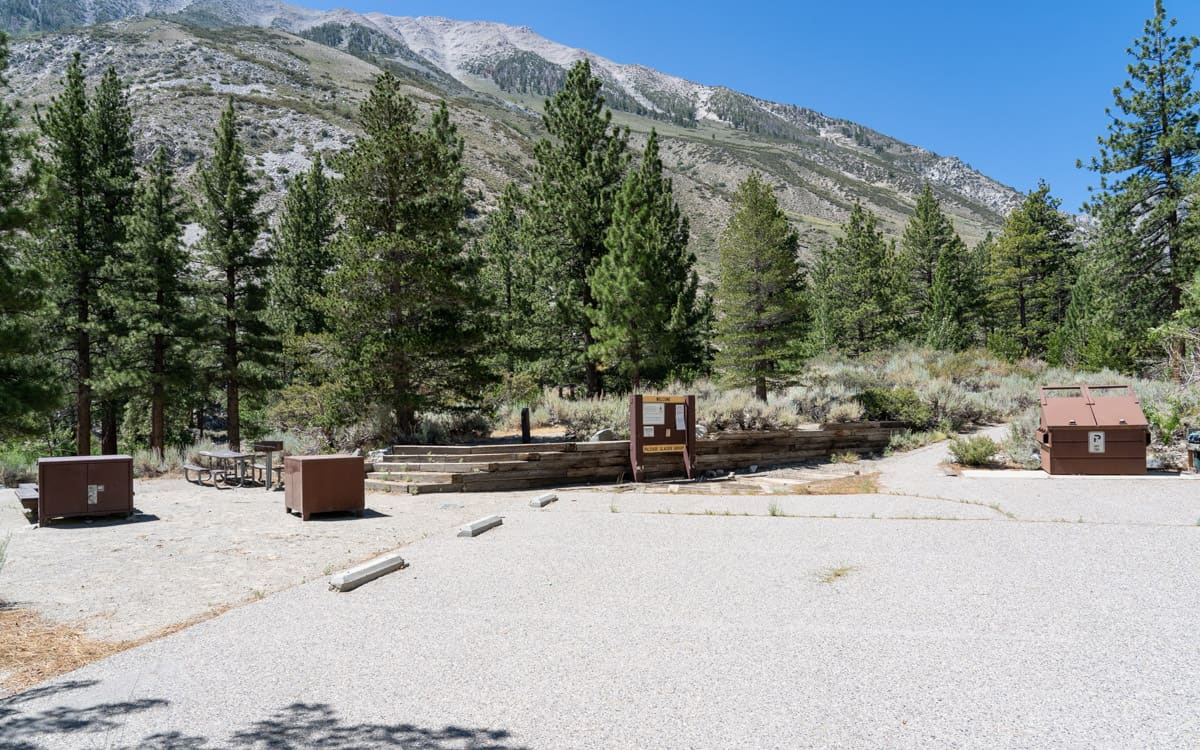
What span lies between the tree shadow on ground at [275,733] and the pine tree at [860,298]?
114 ft

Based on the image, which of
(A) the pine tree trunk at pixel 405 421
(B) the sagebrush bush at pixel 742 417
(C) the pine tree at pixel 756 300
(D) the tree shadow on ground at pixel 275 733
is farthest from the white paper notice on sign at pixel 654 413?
(D) the tree shadow on ground at pixel 275 733

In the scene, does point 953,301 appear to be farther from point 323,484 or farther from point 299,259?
point 323,484

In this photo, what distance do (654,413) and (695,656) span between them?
8.83 m

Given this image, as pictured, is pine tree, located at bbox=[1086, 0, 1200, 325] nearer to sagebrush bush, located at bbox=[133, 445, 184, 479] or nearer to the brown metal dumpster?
the brown metal dumpster

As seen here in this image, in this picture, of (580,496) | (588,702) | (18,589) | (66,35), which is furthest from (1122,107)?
(66,35)

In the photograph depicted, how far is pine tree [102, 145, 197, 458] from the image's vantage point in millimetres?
20500

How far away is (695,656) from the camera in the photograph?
12.6 ft

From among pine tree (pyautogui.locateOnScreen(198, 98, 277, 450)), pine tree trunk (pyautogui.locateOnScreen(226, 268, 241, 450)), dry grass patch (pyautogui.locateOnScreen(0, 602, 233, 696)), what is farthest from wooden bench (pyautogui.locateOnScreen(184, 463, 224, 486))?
dry grass patch (pyautogui.locateOnScreen(0, 602, 233, 696))

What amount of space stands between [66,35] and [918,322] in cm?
13540

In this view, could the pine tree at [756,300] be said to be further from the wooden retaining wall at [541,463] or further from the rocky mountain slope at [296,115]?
the rocky mountain slope at [296,115]

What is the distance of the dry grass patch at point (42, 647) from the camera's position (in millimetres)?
3830

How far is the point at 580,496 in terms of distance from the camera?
11031mm

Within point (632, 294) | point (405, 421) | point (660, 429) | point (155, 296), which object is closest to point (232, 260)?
point (155, 296)

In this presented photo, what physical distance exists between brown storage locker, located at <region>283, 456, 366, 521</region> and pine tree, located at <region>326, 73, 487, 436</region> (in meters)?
4.88
